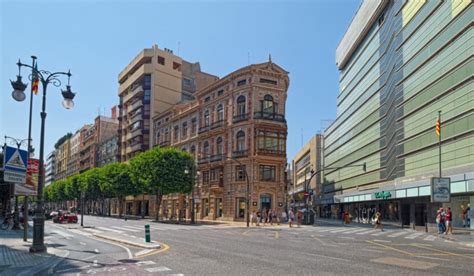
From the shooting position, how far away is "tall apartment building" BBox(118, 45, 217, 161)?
262 ft

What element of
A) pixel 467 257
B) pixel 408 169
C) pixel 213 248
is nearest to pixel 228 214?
pixel 408 169

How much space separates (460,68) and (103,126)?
308 ft

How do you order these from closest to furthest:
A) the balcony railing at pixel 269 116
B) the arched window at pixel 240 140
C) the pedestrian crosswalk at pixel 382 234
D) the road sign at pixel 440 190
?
1. the pedestrian crosswalk at pixel 382 234
2. the road sign at pixel 440 190
3. the balcony railing at pixel 269 116
4. the arched window at pixel 240 140

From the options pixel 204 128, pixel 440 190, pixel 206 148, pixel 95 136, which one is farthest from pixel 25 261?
pixel 95 136

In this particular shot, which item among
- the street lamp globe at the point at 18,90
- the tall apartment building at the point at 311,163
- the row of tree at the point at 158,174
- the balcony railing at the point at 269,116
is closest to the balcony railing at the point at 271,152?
the balcony railing at the point at 269,116

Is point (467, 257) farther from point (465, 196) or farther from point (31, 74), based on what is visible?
point (465, 196)

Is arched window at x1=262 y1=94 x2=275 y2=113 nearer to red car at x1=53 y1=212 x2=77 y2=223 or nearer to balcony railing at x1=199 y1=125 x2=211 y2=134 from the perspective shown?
balcony railing at x1=199 y1=125 x2=211 y2=134

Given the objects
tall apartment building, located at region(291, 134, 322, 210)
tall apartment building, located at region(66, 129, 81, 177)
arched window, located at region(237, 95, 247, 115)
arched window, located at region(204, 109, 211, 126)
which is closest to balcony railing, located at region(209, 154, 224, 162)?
arched window, located at region(204, 109, 211, 126)

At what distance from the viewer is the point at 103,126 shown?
376 ft

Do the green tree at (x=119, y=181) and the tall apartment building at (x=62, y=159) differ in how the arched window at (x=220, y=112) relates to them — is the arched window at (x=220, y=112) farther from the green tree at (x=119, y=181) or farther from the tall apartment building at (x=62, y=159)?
the tall apartment building at (x=62, y=159)

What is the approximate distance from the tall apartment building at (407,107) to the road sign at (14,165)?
3223cm

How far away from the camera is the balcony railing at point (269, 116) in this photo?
5162cm

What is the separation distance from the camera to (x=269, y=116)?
52.2m

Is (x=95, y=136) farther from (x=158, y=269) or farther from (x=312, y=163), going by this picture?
(x=158, y=269)
